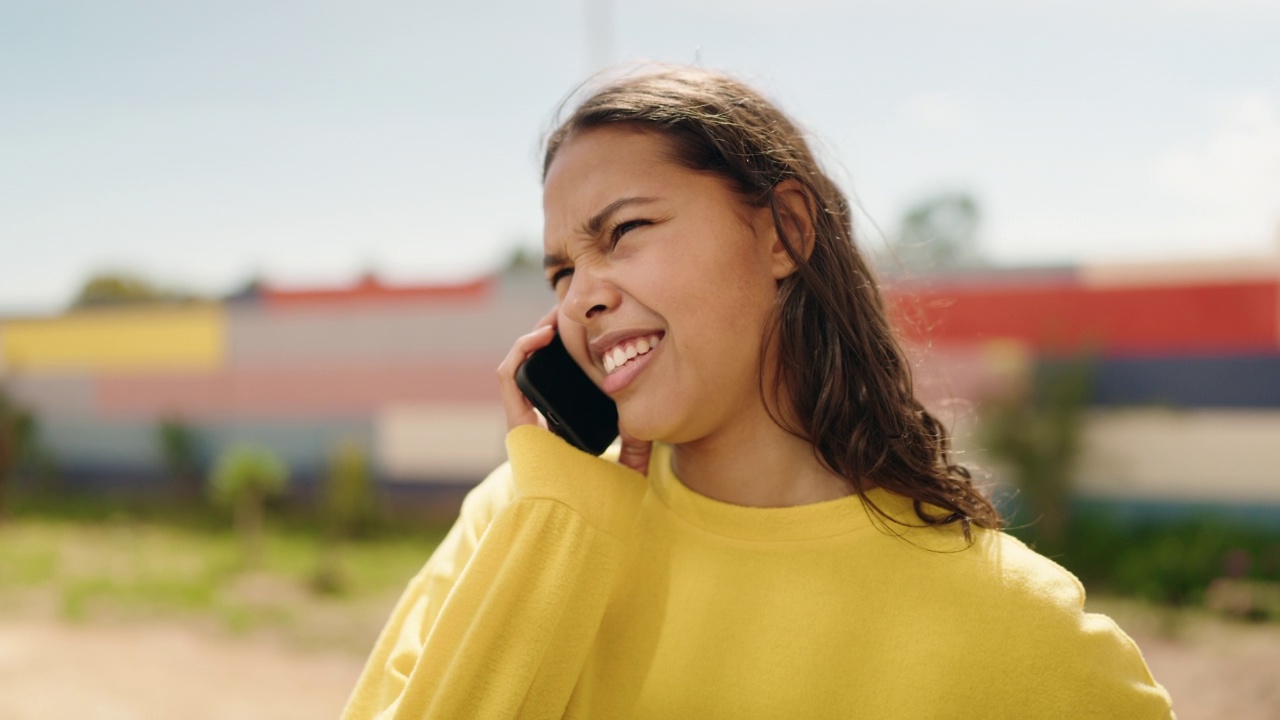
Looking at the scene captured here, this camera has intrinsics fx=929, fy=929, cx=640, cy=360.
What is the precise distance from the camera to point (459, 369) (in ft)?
31.9

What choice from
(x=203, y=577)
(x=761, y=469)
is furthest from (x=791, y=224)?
(x=203, y=577)

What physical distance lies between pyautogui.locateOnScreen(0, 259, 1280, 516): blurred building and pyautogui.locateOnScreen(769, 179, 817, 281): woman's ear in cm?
289

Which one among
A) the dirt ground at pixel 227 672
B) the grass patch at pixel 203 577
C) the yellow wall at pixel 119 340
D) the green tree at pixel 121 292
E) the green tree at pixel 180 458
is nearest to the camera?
the dirt ground at pixel 227 672

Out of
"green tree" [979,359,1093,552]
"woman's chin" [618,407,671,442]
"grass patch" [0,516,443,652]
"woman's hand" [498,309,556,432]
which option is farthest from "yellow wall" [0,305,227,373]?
"woman's chin" [618,407,671,442]

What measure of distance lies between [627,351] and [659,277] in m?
0.13

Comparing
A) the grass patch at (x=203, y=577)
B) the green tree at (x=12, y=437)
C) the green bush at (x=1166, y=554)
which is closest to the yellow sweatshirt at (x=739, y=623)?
the grass patch at (x=203, y=577)

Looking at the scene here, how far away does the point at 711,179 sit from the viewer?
1366mm

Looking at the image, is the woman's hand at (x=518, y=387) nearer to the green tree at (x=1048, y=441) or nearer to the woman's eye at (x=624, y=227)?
the woman's eye at (x=624, y=227)

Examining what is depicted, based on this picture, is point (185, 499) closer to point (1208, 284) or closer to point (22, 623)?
point (22, 623)

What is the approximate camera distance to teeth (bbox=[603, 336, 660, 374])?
4.44ft

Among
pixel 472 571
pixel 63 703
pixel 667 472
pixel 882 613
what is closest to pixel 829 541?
→ pixel 882 613

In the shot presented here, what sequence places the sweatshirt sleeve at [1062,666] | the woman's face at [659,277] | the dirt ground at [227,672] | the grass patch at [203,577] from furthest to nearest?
the grass patch at [203,577], the dirt ground at [227,672], the woman's face at [659,277], the sweatshirt sleeve at [1062,666]

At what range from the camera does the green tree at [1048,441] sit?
23.4ft

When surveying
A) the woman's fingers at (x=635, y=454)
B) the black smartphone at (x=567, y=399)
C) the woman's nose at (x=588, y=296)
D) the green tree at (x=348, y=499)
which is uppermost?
the woman's nose at (x=588, y=296)
